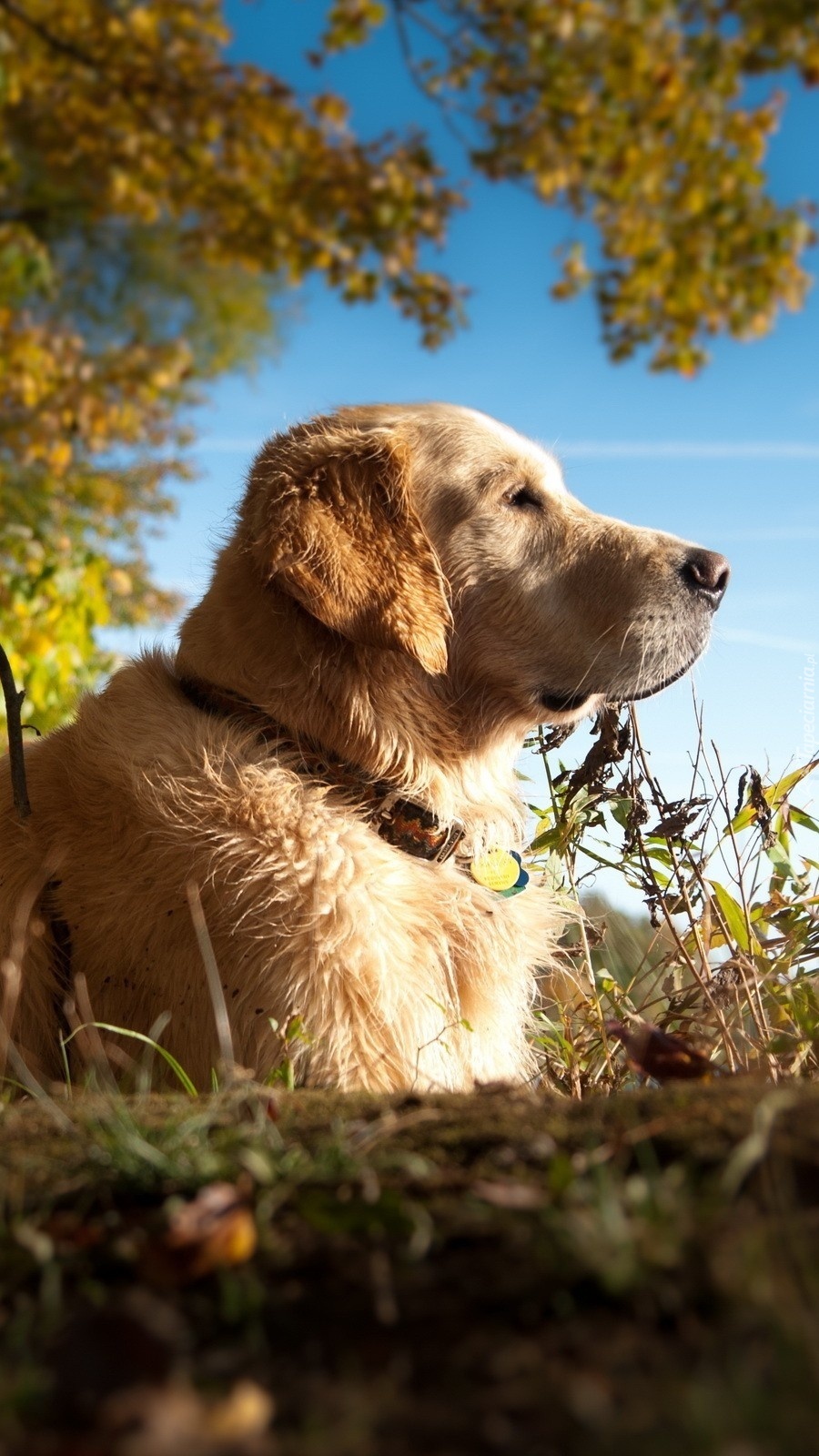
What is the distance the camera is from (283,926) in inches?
112

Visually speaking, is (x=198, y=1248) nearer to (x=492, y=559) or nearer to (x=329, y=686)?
(x=329, y=686)

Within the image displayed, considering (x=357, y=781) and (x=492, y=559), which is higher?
(x=492, y=559)

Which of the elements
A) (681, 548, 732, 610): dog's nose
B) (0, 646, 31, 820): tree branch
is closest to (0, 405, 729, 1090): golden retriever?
(681, 548, 732, 610): dog's nose

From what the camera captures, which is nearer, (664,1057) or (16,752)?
(664,1057)

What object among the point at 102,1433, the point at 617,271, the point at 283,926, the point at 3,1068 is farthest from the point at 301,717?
the point at 617,271

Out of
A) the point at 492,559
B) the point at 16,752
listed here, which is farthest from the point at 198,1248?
the point at 492,559

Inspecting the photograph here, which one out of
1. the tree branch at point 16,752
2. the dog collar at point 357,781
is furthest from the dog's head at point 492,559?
the tree branch at point 16,752

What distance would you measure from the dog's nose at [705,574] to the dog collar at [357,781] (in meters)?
1.06

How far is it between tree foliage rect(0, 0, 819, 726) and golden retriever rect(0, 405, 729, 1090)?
4520mm

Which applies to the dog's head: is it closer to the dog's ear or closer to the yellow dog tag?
the dog's ear

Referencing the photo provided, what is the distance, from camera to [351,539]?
3.26m

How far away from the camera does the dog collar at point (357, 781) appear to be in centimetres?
321

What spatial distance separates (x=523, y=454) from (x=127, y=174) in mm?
9130

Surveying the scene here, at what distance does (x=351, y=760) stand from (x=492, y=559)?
775 millimetres
